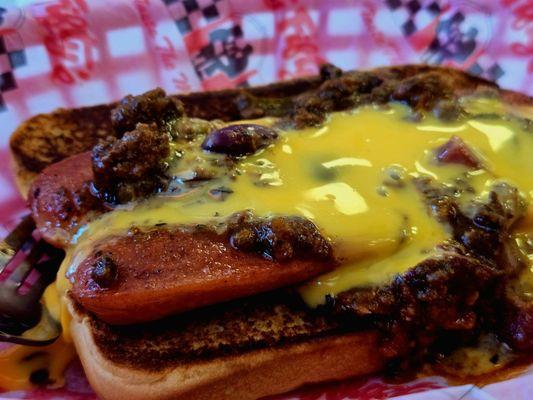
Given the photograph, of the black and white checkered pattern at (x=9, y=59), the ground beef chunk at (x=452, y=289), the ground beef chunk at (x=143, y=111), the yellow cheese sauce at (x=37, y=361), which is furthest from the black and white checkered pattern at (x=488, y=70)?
the yellow cheese sauce at (x=37, y=361)

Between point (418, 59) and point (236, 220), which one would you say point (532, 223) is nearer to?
point (236, 220)

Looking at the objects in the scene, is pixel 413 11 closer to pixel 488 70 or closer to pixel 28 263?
pixel 488 70

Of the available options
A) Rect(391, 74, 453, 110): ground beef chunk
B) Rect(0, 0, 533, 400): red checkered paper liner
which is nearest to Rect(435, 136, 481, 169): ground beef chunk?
Rect(391, 74, 453, 110): ground beef chunk

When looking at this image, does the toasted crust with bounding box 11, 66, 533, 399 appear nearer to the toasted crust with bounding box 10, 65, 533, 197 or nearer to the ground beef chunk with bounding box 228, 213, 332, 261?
the ground beef chunk with bounding box 228, 213, 332, 261

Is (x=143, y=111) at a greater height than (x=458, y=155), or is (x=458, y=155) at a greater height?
(x=143, y=111)

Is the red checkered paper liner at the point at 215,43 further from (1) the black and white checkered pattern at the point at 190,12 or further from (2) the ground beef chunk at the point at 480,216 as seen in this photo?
(2) the ground beef chunk at the point at 480,216

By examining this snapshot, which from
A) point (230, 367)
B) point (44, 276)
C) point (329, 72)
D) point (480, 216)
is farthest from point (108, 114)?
point (480, 216)
